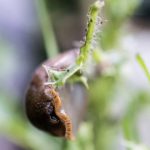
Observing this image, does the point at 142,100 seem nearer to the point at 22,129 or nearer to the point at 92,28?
the point at 22,129

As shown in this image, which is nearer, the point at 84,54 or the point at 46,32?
the point at 84,54

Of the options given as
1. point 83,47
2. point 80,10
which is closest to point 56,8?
point 80,10

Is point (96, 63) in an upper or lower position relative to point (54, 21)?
lower

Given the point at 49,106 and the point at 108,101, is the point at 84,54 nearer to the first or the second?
the point at 49,106

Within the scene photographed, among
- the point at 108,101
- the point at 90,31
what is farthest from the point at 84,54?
the point at 108,101

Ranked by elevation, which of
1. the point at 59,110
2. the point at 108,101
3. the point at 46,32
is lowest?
the point at 59,110

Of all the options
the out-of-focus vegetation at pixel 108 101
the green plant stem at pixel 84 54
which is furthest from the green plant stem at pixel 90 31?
the out-of-focus vegetation at pixel 108 101

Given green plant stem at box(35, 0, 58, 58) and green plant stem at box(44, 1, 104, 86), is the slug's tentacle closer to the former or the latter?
green plant stem at box(44, 1, 104, 86)

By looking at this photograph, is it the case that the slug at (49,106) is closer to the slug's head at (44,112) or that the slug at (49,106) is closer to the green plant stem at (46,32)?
the slug's head at (44,112)
